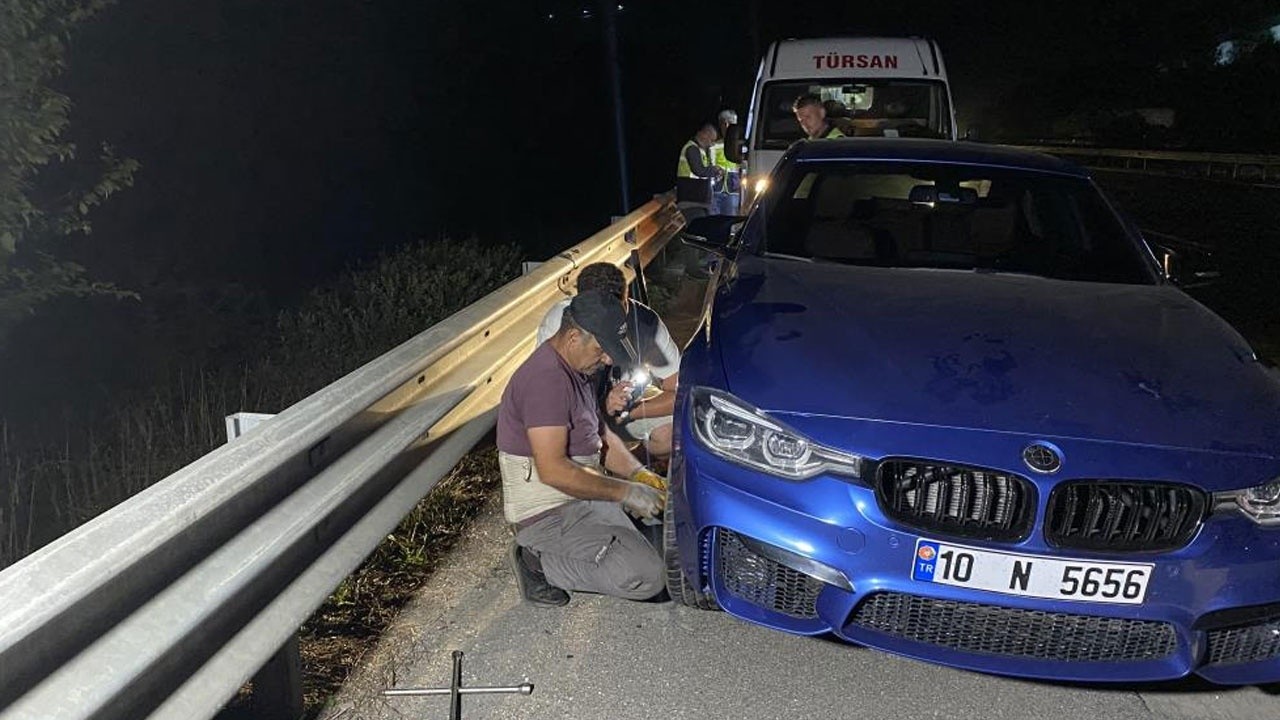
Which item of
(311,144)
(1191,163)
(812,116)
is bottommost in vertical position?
(1191,163)

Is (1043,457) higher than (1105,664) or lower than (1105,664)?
higher

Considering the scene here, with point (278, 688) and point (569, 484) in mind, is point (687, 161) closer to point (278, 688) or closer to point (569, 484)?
point (569, 484)

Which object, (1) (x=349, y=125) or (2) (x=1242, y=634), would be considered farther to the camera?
(1) (x=349, y=125)

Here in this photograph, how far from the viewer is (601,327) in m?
3.63

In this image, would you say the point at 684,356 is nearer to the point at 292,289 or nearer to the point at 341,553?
the point at 341,553

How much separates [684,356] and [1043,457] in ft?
4.13

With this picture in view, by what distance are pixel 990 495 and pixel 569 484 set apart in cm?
137

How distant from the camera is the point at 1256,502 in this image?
287 cm

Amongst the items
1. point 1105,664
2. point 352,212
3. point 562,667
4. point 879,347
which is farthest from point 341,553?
point 352,212

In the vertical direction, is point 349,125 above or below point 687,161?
above

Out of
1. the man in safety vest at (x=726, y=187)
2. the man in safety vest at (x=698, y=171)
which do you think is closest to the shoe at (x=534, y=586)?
the man in safety vest at (x=698, y=171)

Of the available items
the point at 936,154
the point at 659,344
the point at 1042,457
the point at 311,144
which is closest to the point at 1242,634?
the point at 1042,457

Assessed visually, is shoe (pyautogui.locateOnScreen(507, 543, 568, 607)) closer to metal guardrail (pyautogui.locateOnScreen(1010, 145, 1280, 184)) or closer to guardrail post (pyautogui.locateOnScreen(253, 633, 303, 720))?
guardrail post (pyautogui.locateOnScreen(253, 633, 303, 720))

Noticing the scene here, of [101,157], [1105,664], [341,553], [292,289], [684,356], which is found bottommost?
[292,289]
